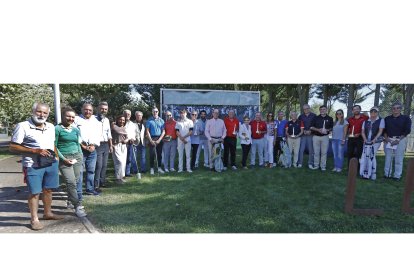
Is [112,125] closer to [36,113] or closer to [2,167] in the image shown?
[36,113]

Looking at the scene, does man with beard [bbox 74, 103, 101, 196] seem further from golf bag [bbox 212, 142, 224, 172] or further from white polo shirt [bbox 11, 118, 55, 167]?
golf bag [bbox 212, 142, 224, 172]

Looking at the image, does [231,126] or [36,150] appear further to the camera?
[231,126]

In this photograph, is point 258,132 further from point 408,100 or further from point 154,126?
point 408,100

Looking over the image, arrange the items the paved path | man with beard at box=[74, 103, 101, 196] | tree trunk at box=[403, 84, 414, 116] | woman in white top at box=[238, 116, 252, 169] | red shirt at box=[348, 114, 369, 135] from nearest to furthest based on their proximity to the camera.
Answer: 1. the paved path
2. man with beard at box=[74, 103, 101, 196]
3. red shirt at box=[348, 114, 369, 135]
4. woman in white top at box=[238, 116, 252, 169]
5. tree trunk at box=[403, 84, 414, 116]

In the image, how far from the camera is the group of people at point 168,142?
13.0 feet

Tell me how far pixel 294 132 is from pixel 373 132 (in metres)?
2.05

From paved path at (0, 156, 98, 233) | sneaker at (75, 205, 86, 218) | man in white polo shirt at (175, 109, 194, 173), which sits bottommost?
paved path at (0, 156, 98, 233)

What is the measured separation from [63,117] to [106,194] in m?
2.06

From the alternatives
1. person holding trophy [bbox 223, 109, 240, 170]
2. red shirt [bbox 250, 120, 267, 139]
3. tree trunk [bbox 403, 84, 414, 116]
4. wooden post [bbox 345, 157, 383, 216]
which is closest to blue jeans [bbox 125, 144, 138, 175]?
person holding trophy [bbox 223, 109, 240, 170]

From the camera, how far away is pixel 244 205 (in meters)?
4.88

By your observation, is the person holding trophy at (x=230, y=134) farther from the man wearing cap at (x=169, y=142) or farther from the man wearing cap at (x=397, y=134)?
the man wearing cap at (x=397, y=134)

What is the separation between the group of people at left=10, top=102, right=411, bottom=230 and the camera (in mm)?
3967

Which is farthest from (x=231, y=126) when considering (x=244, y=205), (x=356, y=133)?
(x=356, y=133)

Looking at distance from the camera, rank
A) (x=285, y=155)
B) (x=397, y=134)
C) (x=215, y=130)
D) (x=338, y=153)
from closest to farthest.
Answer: (x=397, y=134) → (x=338, y=153) → (x=215, y=130) → (x=285, y=155)
